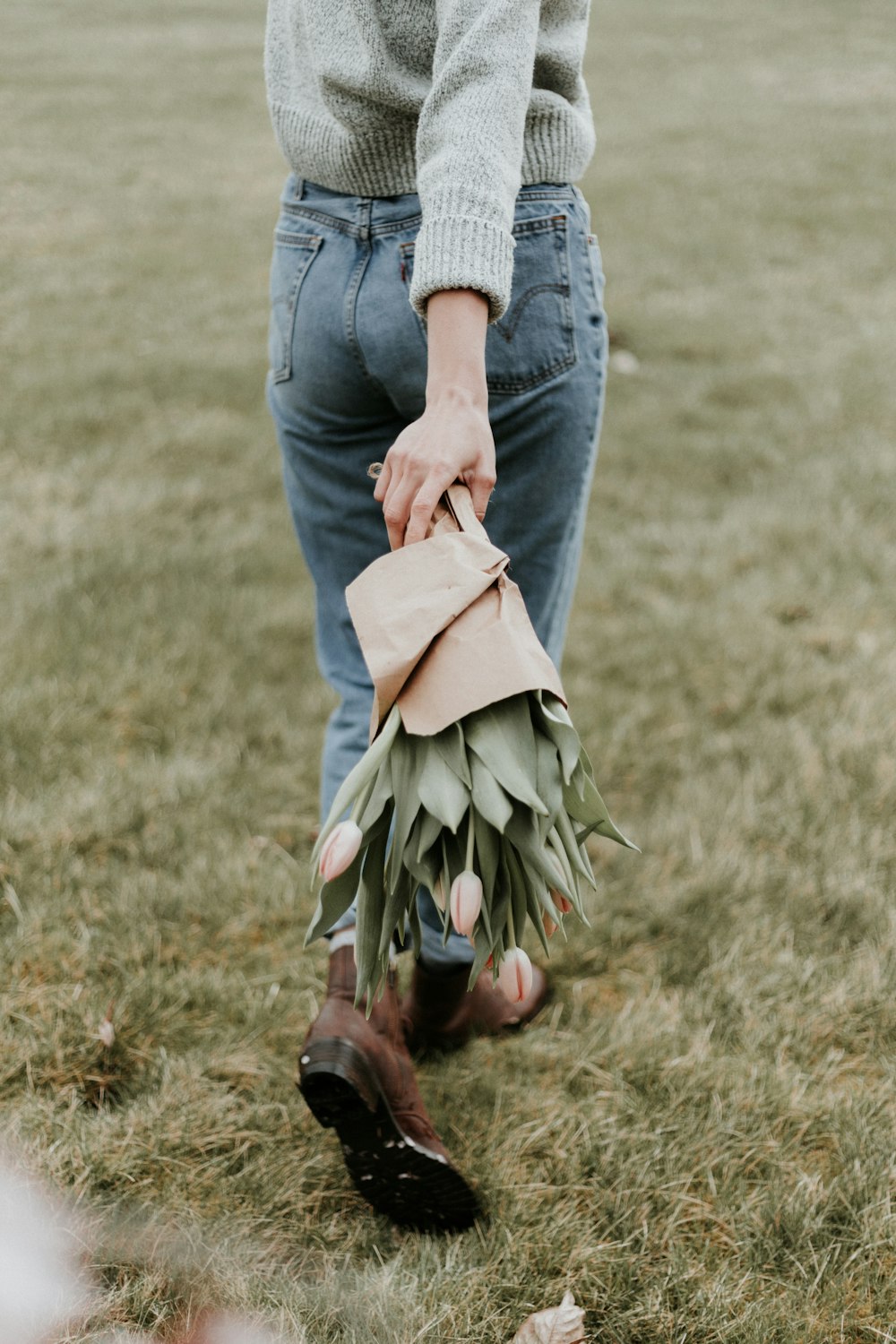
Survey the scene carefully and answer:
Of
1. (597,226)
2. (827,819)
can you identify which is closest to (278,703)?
(827,819)

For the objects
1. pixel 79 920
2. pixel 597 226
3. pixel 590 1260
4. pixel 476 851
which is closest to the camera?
pixel 476 851

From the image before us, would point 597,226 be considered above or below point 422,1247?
above

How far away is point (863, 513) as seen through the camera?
430 centimetres

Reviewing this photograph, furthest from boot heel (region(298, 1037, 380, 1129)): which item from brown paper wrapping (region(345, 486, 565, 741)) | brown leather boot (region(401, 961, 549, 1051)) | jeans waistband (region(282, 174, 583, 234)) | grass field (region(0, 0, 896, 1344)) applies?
jeans waistband (region(282, 174, 583, 234))

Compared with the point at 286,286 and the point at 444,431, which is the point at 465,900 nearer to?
the point at 444,431

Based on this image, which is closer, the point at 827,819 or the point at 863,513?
the point at 827,819

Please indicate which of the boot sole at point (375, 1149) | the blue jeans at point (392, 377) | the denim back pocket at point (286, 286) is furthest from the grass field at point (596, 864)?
the denim back pocket at point (286, 286)

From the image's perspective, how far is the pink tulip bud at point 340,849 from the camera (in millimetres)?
1268

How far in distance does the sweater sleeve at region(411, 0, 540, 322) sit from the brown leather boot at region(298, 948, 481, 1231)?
1.07 meters

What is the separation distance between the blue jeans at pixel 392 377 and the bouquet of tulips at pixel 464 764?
0.33 m

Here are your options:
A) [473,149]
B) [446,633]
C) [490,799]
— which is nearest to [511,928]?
[490,799]

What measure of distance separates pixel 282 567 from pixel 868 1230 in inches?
111

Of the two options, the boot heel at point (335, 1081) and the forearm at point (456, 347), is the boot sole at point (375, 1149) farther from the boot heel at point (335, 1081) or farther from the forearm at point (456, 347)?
the forearm at point (456, 347)

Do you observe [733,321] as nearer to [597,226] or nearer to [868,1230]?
[597,226]
